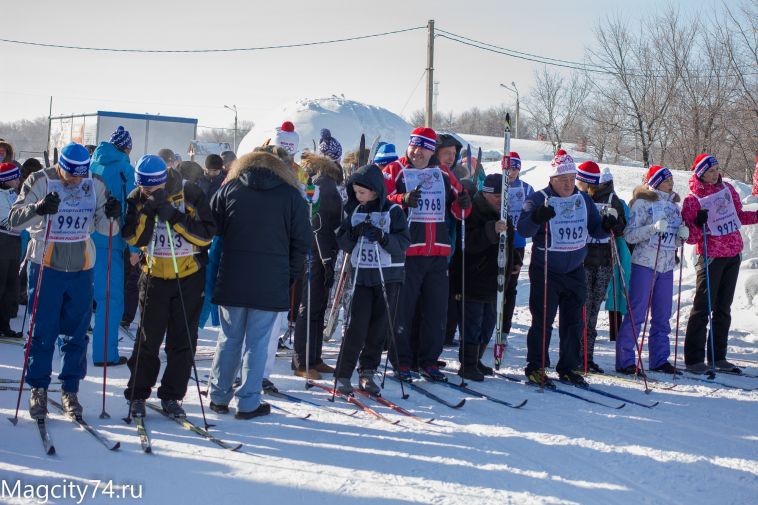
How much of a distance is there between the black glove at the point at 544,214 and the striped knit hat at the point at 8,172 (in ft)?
17.1

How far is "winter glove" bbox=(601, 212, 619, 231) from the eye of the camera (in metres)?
7.38

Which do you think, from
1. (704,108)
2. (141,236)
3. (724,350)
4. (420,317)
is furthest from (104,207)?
(704,108)

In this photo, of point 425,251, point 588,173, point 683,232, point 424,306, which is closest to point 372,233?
point 425,251

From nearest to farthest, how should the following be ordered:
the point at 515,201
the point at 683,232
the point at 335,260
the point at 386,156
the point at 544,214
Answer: the point at 544,214
the point at 335,260
the point at 386,156
the point at 683,232
the point at 515,201

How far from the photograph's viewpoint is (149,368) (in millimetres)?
5605

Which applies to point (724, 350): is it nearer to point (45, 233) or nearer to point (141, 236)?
point (141, 236)

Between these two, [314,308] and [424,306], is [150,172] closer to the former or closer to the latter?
[314,308]

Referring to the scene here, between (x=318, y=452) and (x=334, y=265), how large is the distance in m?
2.60

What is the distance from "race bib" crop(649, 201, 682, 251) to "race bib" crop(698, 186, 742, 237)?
1.36ft

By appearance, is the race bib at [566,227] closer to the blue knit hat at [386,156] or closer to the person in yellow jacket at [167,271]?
the blue knit hat at [386,156]

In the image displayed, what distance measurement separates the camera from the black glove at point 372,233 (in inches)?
245

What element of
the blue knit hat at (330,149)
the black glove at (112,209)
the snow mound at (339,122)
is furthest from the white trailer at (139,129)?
the black glove at (112,209)

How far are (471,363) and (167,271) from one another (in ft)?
10.0

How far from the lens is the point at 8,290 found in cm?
894
